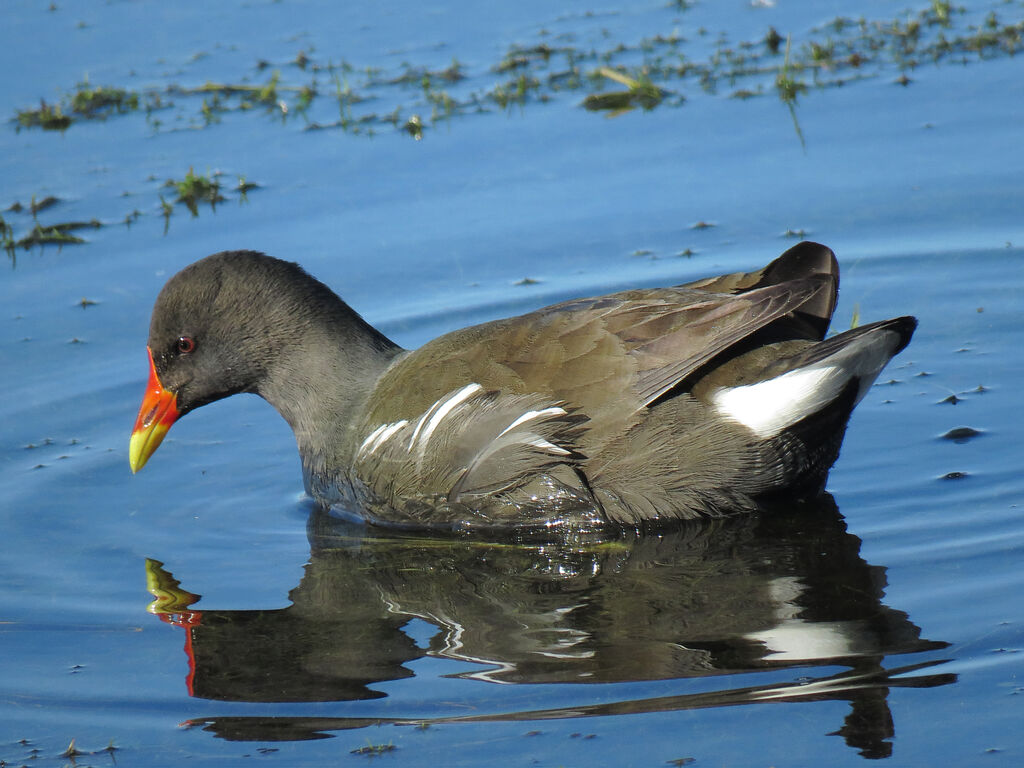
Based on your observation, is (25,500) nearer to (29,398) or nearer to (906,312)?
(29,398)

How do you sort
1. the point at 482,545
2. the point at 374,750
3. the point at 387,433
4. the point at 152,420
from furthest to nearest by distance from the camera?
the point at 152,420, the point at 387,433, the point at 482,545, the point at 374,750

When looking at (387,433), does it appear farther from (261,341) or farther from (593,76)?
(593,76)

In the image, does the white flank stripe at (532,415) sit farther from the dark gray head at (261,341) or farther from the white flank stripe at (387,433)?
the dark gray head at (261,341)

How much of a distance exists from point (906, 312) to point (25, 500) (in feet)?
10.9

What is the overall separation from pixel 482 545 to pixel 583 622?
718mm

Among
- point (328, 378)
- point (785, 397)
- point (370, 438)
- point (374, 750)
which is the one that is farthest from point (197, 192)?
point (374, 750)

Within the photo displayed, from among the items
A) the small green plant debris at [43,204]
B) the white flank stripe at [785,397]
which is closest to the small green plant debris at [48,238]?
the small green plant debris at [43,204]

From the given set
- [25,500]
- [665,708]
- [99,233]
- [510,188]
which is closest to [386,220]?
[510,188]

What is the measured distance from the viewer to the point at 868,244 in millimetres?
6164

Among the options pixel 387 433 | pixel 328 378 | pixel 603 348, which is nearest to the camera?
pixel 603 348

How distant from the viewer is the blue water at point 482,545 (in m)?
3.32

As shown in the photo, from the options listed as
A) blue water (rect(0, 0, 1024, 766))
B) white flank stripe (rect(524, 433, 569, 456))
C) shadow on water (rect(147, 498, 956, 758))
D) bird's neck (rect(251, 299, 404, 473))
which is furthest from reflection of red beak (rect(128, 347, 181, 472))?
white flank stripe (rect(524, 433, 569, 456))

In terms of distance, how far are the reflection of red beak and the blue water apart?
0.40 ft

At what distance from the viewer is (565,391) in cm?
425
